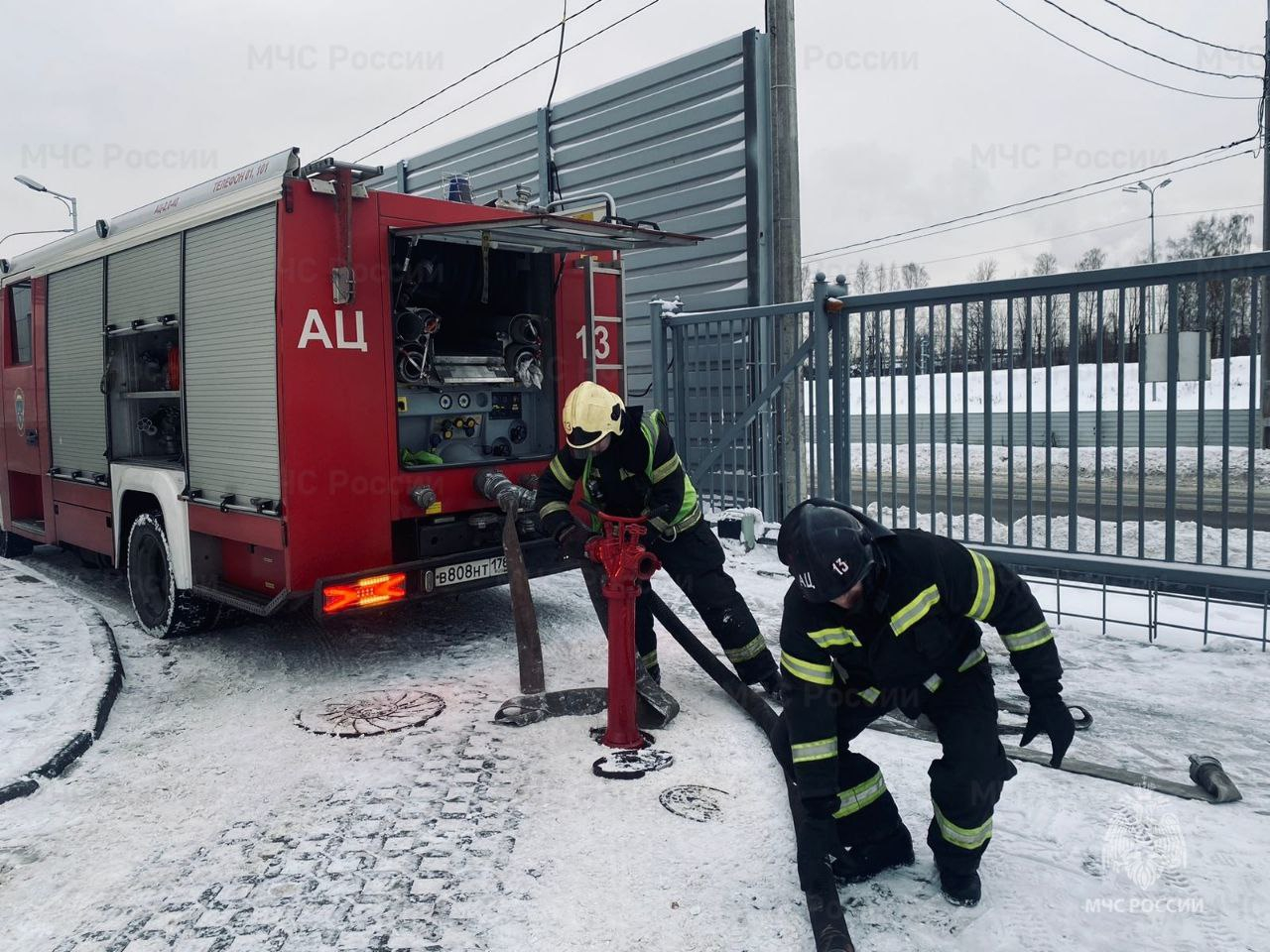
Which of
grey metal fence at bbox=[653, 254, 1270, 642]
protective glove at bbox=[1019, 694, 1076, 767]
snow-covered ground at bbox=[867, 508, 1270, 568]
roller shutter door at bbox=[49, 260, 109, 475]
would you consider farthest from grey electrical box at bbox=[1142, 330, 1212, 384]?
roller shutter door at bbox=[49, 260, 109, 475]

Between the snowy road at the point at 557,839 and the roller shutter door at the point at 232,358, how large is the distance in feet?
4.01

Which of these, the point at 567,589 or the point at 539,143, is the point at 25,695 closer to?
the point at 567,589

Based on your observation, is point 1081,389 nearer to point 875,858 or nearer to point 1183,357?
point 1183,357

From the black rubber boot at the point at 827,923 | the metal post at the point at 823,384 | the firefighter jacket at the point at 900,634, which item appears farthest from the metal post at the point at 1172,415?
the black rubber boot at the point at 827,923

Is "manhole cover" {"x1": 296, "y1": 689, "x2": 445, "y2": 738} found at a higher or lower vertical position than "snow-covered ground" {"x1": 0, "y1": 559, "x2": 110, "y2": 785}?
lower

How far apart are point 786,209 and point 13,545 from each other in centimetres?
779

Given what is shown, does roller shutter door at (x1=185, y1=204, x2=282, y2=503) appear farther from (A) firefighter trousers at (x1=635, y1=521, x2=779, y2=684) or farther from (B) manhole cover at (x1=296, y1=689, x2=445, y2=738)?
(A) firefighter trousers at (x1=635, y1=521, x2=779, y2=684)

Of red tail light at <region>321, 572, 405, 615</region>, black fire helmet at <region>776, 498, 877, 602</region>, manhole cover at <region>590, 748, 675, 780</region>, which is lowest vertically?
manhole cover at <region>590, 748, 675, 780</region>

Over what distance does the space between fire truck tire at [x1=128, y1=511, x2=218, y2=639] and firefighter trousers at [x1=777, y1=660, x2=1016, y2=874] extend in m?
4.19

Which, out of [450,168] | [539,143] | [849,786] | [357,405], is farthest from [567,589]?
[450,168]

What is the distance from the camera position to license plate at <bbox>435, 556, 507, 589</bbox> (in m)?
5.45

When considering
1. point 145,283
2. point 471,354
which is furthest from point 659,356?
point 145,283

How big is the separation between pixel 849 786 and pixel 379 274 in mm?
3570

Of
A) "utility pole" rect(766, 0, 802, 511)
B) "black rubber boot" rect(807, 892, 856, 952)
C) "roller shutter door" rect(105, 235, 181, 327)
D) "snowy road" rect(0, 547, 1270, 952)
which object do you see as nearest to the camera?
"black rubber boot" rect(807, 892, 856, 952)
